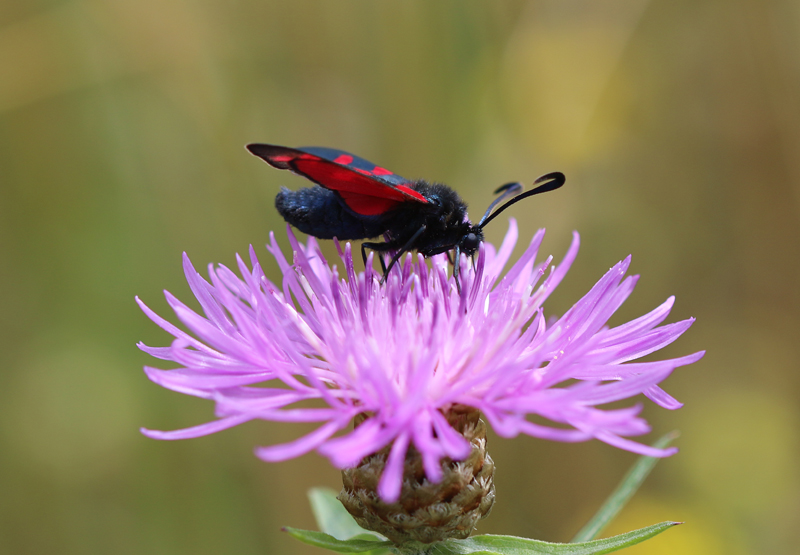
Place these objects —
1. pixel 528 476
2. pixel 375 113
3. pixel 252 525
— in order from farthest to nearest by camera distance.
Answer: pixel 375 113, pixel 528 476, pixel 252 525

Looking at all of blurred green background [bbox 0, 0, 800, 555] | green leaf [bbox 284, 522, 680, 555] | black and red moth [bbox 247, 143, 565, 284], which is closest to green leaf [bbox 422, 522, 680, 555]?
green leaf [bbox 284, 522, 680, 555]

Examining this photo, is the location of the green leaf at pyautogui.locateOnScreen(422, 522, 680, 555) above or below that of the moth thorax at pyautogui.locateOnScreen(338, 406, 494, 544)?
below

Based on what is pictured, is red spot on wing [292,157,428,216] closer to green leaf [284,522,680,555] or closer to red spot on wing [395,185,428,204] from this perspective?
red spot on wing [395,185,428,204]

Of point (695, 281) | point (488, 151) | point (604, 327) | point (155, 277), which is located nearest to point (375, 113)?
point (488, 151)

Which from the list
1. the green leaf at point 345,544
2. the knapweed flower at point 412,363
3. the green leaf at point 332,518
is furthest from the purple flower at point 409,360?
the green leaf at point 332,518

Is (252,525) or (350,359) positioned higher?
(350,359)

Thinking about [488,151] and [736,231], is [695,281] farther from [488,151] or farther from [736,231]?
[488,151]

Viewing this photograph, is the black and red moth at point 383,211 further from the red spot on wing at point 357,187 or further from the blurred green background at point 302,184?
the blurred green background at point 302,184
